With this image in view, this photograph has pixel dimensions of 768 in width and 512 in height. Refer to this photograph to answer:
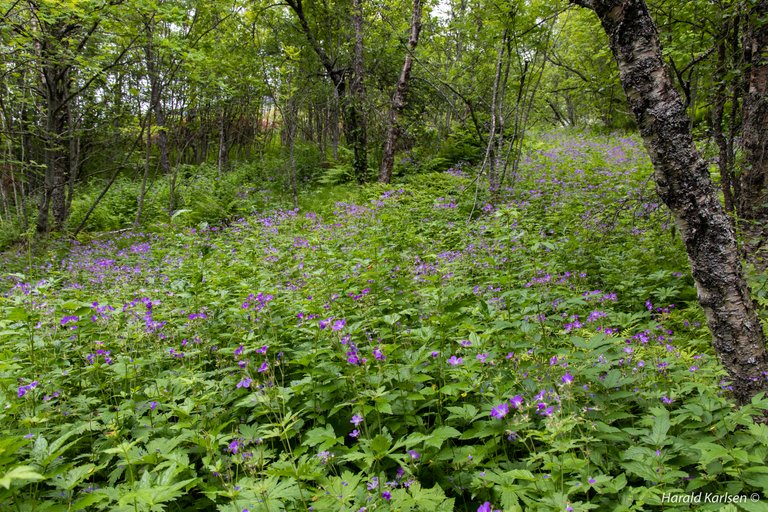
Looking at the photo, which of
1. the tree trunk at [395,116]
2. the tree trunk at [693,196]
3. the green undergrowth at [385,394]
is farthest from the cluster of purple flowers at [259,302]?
the tree trunk at [395,116]

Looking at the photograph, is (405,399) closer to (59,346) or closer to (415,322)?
(415,322)

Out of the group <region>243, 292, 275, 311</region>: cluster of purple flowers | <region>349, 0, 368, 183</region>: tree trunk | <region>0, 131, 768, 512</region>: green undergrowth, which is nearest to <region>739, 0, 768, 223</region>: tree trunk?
<region>0, 131, 768, 512</region>: green undergrowth

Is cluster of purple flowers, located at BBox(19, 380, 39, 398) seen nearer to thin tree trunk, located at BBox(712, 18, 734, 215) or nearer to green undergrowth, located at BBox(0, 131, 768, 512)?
green undergrowth, located at BBox(0, 131, 768, 512)

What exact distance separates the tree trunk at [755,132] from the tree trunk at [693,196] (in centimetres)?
215

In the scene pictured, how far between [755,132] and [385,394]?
4.14 meters

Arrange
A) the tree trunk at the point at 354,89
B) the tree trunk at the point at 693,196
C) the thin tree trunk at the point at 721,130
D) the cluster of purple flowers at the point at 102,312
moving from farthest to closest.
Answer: the tree trunk at the point at 354,89 < the thin tree trunk at the point at 721,130 < the cluster of purple flowers at the point at 102,312 < the tree trunk at the point at 693,196

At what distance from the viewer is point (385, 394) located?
2252mm

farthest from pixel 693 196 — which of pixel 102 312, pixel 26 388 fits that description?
pixel 102 312

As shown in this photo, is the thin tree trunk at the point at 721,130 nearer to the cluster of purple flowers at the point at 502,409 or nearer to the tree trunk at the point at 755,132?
the tree trunk at the point at 755,132

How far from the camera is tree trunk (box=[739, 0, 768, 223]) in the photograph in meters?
3.61

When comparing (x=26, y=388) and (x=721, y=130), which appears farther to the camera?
(x=721, y=130)

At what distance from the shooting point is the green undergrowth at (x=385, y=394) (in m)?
1.72

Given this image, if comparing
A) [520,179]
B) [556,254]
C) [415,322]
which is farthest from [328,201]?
[415,322]

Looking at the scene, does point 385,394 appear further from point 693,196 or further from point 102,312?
point 102,312
